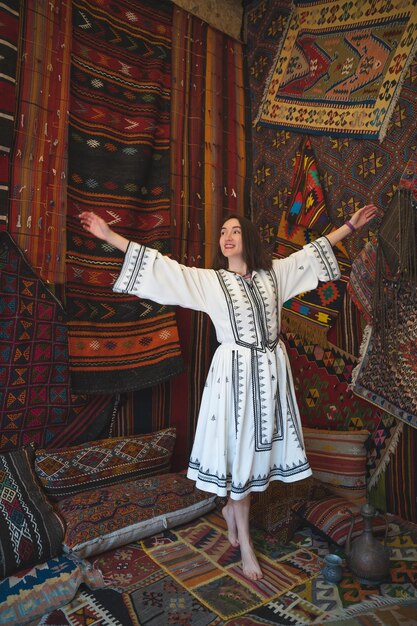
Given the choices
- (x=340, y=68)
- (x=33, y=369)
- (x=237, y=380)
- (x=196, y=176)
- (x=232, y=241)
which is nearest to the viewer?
(x=237, y=380)

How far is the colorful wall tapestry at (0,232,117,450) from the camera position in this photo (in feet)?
7.77

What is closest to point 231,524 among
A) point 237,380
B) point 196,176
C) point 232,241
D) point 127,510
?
point 127,510

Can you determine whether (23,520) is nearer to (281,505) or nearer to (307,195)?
(281,505)

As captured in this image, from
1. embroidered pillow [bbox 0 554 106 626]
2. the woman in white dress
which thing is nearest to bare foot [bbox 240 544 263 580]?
the woman in white dress

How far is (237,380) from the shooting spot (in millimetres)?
2029

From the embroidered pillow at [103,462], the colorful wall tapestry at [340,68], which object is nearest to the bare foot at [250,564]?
the embroidered pillow at [103,462]

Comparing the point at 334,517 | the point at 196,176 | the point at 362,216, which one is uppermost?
the point at 196,176

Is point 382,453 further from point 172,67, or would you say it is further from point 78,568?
point 172,67

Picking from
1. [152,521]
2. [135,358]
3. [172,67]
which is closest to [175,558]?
[152,521]

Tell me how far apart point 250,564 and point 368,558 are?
46 cm

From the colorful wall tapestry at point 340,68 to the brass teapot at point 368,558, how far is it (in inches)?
74.7

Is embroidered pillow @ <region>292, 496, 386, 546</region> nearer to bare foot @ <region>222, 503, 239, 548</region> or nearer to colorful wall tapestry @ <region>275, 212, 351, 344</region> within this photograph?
bare foot @ <region>222, 503, 239, 548</region>

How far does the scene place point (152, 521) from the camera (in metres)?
2.32

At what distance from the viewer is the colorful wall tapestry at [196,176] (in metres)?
3.00
